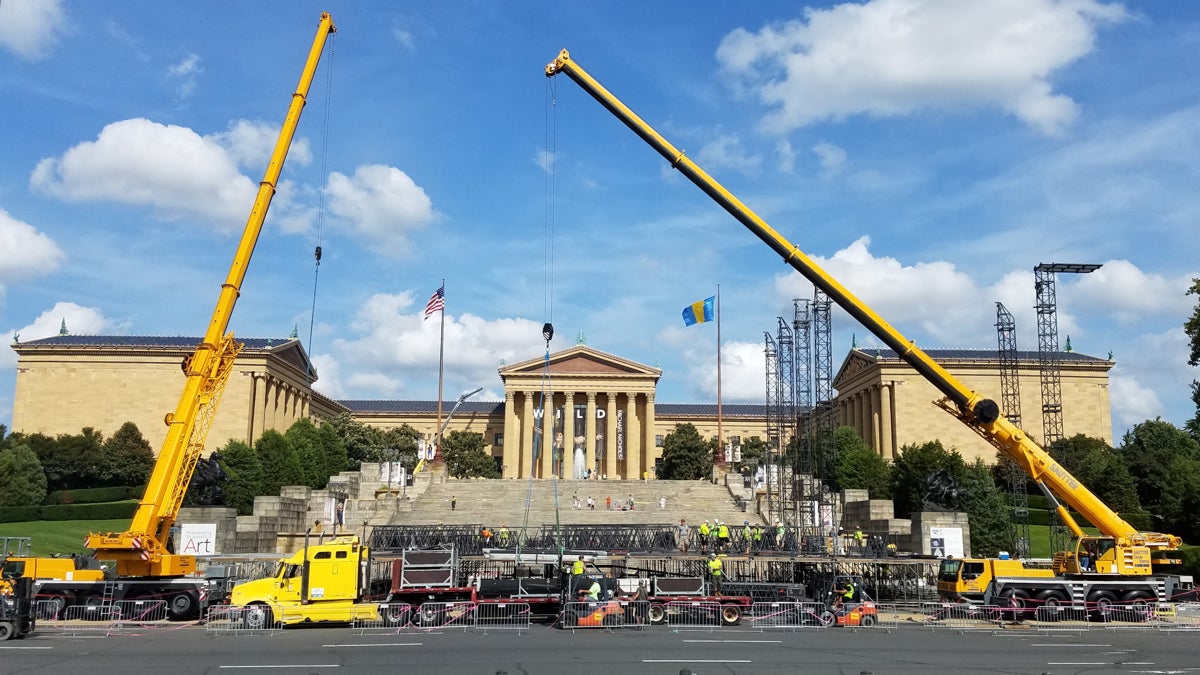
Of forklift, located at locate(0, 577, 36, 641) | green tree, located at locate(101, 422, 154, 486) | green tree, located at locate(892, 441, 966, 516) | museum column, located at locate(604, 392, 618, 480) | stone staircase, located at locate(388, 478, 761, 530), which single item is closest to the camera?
forklift, located at locate(0, 577, 36, 641)

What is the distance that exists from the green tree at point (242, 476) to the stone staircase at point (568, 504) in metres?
13.0

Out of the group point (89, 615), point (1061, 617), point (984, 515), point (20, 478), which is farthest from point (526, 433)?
point (1061, 617)

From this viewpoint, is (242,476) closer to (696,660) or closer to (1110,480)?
(696,660)

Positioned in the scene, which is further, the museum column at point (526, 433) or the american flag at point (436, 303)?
the museum column at point (526, 433)

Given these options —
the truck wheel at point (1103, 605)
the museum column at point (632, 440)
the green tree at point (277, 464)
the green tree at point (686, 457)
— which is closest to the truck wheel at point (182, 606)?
the truck wheel at point (1103, 605)

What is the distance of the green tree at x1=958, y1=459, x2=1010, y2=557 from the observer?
54.4 m

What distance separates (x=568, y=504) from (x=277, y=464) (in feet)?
75.4

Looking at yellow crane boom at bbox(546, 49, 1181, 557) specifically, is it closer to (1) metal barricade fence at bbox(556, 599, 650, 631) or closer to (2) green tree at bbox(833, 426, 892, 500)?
(1) metal barricade fence at bbox(556, 599, 650, 631)

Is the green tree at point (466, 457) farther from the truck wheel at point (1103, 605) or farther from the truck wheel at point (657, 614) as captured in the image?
the truck wheel at point (1103, 605)

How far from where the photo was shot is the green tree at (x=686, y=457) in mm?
110562

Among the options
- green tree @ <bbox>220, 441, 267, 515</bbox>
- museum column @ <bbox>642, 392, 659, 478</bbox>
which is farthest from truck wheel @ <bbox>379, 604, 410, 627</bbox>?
museum column @ <bbox>642, 392, 659, 478</bbox>

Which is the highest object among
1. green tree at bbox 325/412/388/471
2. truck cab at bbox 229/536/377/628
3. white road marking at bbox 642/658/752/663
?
green tree at bbox 325/412/388/471

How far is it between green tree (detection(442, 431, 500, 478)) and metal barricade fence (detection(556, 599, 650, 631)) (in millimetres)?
84731

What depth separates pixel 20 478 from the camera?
66.8 metres
